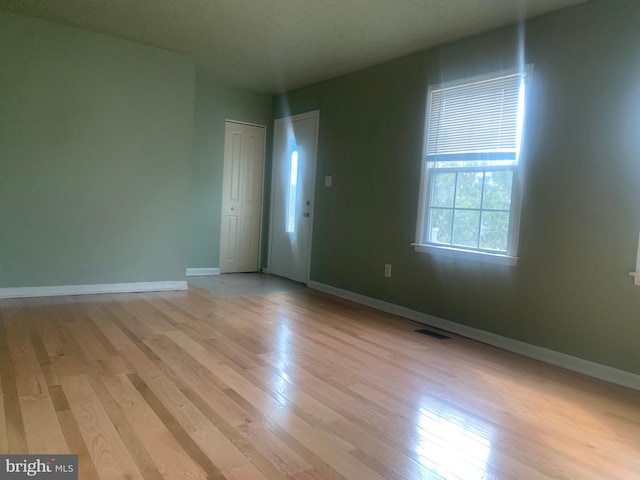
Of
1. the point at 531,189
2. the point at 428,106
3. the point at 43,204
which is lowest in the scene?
the point at 43,204

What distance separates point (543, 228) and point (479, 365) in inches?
42.9

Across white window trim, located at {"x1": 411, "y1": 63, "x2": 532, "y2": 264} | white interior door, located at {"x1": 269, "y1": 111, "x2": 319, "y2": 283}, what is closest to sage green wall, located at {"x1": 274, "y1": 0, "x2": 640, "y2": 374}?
white window trim, located at {"x1": 411, "y1": 63, "x2": 532, "y2": 264}

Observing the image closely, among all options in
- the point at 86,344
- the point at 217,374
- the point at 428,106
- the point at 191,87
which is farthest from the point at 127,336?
the point at 428,106

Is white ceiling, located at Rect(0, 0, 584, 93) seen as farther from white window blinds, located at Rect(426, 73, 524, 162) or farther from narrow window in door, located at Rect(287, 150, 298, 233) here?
narrow window in door, located at Rect(287, 150, 298, 233)

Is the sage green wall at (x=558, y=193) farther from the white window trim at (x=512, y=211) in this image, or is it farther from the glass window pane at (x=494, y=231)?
the glass window pane at (x=494, y=231)

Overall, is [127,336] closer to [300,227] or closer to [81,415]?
[81,415]

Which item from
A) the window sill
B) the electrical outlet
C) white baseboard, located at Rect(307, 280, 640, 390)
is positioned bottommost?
white baseboard, located at Rect(307, 280, 640, 390)

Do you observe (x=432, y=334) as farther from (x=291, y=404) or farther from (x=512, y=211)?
(x=291, y=404)

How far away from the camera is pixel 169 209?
497cm

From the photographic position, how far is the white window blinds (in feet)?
11.6

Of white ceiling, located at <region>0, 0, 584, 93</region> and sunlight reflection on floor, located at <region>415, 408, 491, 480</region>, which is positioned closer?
sunlight reflection on floor, located at <region>415, 408, 491, 480</region>

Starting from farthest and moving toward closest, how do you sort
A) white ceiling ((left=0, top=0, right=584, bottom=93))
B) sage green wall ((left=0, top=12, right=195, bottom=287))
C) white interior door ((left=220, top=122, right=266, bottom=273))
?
white interior door ((left=220, top=122, right=266, bottom=273)) → sage green wall ((left=0, top=12, right=195, bottom=287)) → white ceiling ((left=0, top=0, right=584, bottom=93))

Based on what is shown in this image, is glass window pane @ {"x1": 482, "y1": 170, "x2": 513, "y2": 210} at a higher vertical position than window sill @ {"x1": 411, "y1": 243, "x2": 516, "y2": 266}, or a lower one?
higher

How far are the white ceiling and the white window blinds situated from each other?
0.45 m
